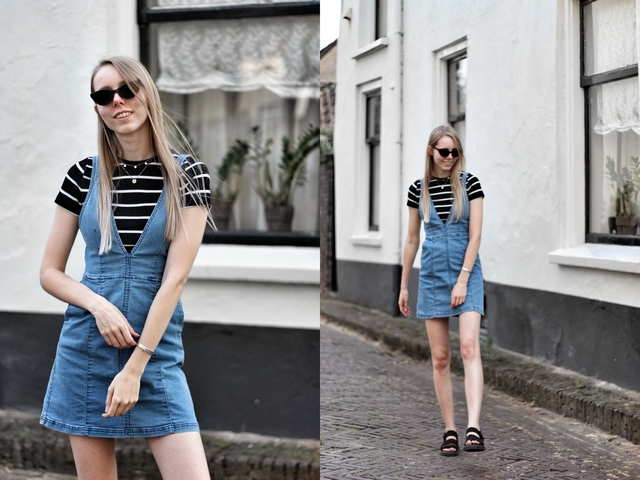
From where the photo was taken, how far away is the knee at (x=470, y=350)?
360 cm

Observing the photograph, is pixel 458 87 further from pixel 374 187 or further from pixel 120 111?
pixel 120 111

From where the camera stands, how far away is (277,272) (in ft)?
11.6

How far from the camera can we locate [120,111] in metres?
2.11

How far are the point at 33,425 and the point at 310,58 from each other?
85.2 inches

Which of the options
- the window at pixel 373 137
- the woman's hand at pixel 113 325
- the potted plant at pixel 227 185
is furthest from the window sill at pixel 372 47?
the woman's hand at pixel 113 325

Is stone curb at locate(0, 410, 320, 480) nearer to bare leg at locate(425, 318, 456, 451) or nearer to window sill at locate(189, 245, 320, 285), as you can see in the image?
bare leg at locate(425, 318, 456, 451)

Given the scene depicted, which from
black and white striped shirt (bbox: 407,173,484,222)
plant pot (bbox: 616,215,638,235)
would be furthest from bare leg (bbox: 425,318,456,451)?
plant pot (bbox: 616,215,638,235)

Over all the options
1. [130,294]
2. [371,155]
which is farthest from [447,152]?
[130,294]

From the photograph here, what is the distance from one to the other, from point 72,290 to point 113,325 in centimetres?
17

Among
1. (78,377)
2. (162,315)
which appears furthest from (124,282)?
(78,377)

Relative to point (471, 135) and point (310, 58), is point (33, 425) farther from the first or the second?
point (471, 135)

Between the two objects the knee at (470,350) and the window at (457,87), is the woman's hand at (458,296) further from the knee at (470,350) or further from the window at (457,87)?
the window at (457,87)

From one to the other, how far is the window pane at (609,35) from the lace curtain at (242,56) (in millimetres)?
1707

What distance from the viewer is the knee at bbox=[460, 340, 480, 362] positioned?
360 centimetres
